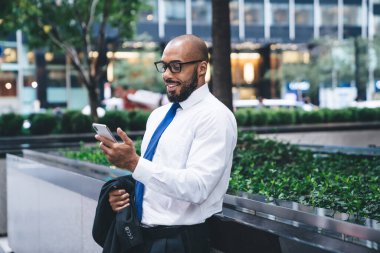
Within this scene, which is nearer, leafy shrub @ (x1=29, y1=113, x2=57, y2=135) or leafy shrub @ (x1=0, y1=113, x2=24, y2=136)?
leafy shrub @ (x1=0, y1=113, x2=24, y2=136)

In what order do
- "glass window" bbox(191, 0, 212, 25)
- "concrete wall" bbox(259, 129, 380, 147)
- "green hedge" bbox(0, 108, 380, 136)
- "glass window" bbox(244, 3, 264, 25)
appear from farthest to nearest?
"glass window" bbox(244, 3, 264, 25) < "glass window" bbox(191, 0, 212, 25) < "green hedge" bbox(0, 108, 380, 136) < "concrete wall" bbox(259, 129, 380, 147)

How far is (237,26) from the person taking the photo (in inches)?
2270

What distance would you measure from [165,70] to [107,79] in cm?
5186

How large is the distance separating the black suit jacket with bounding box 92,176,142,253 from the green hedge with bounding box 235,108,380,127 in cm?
1728

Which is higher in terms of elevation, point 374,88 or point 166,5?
point 166,5

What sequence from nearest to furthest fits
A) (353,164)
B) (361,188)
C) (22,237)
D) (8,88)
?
(361,188) → (353,164) → (22,237) → (8,88)

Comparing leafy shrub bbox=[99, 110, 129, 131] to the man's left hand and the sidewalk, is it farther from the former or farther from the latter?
the man's left hand

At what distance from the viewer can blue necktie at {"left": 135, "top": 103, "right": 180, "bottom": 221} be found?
3.19m

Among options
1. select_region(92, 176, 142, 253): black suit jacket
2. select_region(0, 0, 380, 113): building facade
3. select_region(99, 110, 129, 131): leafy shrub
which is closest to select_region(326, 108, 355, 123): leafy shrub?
select_region(99, 110, 129, 131): leafy shrub

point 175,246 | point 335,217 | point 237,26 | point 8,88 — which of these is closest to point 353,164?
point 335,217

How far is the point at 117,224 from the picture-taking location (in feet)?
10.6

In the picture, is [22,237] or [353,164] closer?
[353,164]

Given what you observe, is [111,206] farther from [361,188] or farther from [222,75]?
[222,75]

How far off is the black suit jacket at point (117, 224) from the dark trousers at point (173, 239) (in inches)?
2.4
